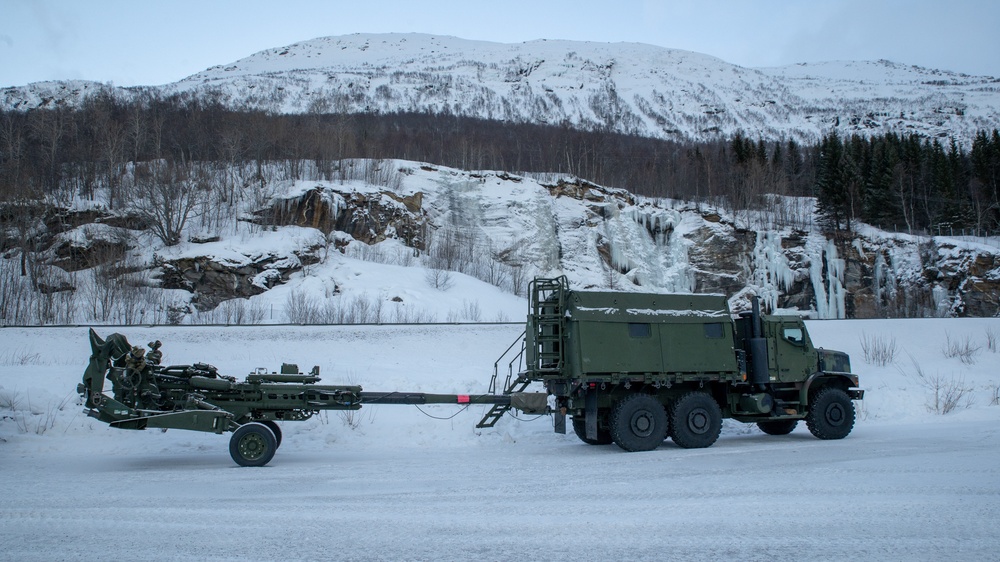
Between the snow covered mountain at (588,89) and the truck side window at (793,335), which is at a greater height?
the snow covered mountain at (588,89)

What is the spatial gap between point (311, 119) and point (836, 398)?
62723 millimetres

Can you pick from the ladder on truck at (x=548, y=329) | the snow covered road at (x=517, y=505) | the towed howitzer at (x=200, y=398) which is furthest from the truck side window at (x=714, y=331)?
the towed howitzer at (x=200, y=398)

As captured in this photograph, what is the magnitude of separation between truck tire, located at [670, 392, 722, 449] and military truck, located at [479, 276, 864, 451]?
0.06ft

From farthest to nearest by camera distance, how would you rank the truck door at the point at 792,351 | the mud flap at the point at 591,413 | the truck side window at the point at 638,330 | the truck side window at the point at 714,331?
the truck door at the point at 792,351 < the truck side window at the point at 714,331 < the truck side window at the point at 638,330 < the mud flap at the point at 591,413

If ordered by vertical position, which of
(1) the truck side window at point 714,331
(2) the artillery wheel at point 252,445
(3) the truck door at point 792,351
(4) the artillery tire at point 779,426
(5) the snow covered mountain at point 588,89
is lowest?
(4) the artillery tire at point 779,426

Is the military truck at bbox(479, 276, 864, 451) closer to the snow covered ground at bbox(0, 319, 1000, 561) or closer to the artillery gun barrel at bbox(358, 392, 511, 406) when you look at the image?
the snow covered ground at bbox(0, 319, 1000, 561)

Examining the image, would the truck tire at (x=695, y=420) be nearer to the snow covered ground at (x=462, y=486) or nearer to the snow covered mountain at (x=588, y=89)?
the snow covered ground at (x=462, y=486)

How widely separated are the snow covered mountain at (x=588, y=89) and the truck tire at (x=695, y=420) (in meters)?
77.7

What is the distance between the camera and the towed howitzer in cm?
905

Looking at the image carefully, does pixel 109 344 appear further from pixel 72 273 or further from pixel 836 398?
pixel 72 273

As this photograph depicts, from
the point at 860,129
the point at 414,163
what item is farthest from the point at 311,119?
the point at 860,129

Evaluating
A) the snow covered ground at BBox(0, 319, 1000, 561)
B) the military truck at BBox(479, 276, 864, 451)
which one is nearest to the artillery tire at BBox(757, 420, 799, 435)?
the snow covered ground at BBox(0, 319, 1000, 561)

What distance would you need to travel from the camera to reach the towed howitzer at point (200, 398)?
29.7 ft

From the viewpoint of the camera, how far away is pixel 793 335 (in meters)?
12.5
